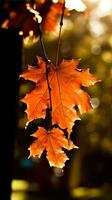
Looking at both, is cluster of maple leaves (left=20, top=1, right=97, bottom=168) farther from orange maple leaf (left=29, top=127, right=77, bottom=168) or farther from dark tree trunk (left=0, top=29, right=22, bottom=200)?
dark tree trunk (left=0, top=29, right=22, bottom=200)

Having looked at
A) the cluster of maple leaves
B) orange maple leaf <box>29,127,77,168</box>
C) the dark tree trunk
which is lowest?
orange maple leaf <box>29,127,77,168</box>

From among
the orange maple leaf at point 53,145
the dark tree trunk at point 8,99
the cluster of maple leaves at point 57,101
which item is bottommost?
the orange maple leaf at point 53,145

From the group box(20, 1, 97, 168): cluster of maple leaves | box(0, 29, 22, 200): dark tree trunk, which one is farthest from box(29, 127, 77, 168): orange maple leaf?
box(0, 29, 22, 200): dark tree trunk

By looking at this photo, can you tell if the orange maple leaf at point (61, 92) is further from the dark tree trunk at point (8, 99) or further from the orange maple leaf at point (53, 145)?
the dark tree trunk at point (8, 99)

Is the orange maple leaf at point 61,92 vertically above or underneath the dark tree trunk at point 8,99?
underneath

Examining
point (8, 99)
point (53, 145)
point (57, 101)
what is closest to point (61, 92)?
point (57, 101)

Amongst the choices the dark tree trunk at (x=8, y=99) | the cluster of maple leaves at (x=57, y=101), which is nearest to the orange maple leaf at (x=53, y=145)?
the cluster of maple leaves at (x=57, y=101)

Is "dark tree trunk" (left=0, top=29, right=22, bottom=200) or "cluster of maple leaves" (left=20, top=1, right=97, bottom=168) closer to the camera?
"cluster of maple leaves" (left=20, top=1, right=97, bottom=168)
